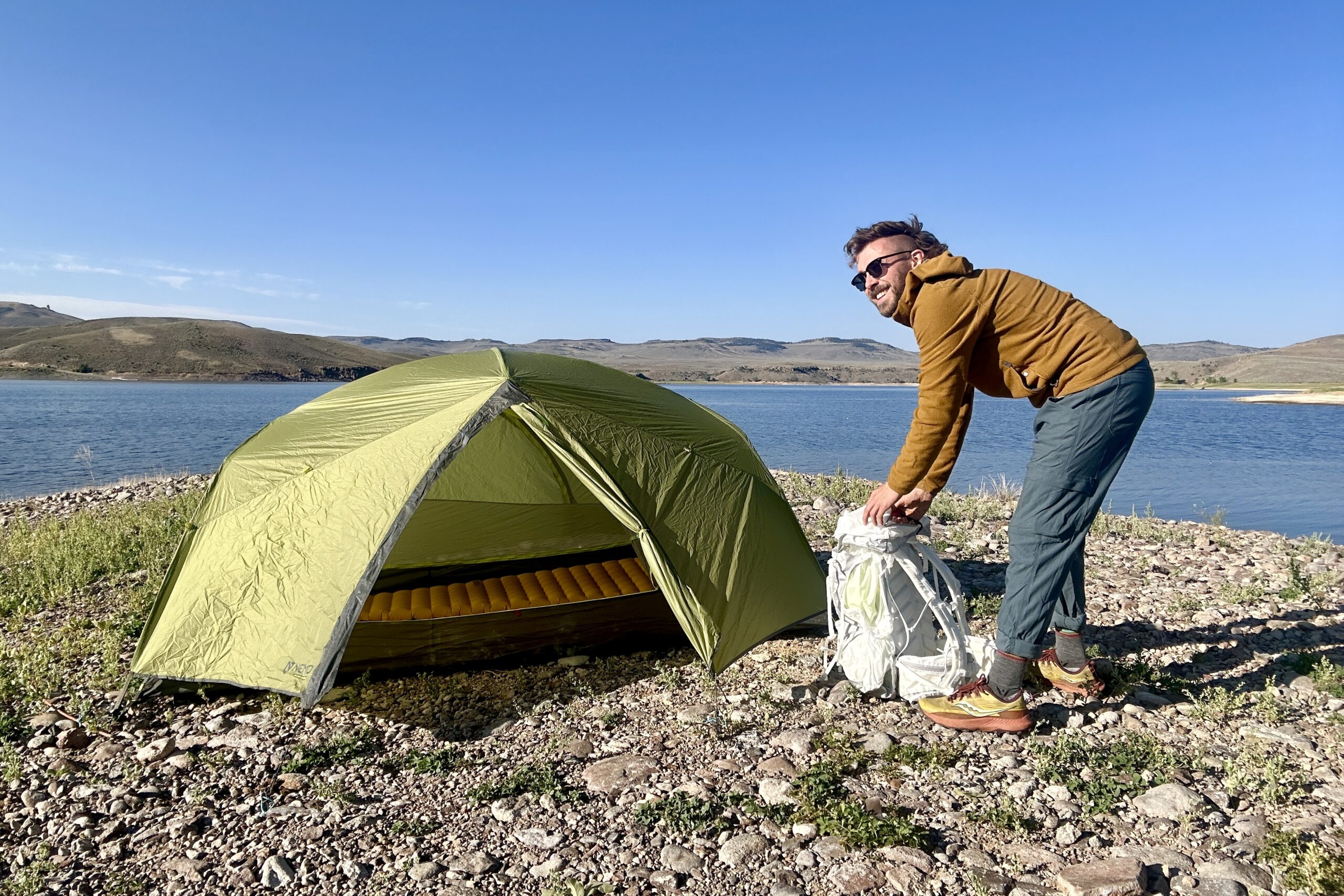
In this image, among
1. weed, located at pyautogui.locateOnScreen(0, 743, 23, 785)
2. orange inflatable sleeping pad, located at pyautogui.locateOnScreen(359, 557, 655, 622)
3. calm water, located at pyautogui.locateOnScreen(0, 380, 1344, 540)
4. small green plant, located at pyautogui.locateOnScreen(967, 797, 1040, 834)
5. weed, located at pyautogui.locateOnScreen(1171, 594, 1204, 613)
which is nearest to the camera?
small green plant, located at pyautogui.locateOnScreen(967, 797, 1040, 834)

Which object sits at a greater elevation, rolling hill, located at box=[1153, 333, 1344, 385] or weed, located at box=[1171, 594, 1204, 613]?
rolling hill, located at box=[1153, 333, 1344, 385]

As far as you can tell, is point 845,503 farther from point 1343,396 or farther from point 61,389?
point 61,389

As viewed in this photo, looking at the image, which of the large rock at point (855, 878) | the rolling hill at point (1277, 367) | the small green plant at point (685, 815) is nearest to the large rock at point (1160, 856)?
the large rock at point (855, 878)

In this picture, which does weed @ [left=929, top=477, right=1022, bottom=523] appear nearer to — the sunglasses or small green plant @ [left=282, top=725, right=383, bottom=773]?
the sunglasses

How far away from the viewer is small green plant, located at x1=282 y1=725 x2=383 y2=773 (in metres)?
4.04

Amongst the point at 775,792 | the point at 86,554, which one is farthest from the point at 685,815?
the point at 86,554

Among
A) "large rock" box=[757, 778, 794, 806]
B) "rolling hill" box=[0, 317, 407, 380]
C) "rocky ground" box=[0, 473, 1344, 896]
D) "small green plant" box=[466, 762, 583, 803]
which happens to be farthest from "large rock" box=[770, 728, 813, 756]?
"rolling hill" box=[0, 317, 407, 380]

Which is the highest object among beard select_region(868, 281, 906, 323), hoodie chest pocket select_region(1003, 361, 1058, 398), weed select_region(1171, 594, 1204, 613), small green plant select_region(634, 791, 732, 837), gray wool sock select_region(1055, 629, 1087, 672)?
beard select_region(868, 281, 906, 323)

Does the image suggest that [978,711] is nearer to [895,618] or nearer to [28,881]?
[895,618]

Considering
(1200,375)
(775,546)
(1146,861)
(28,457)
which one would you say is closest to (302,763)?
(775,546)

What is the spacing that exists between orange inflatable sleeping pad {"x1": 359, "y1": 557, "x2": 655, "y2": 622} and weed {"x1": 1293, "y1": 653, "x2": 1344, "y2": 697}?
4.03 metres

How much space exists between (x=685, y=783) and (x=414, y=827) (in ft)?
3.95

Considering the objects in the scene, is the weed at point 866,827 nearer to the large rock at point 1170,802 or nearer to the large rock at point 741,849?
the large rock at point 741,849

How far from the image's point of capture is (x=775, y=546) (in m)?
5.51
